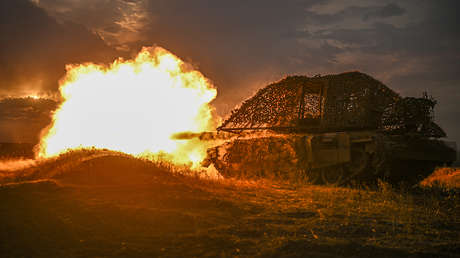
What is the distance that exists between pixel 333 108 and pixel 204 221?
275 inches

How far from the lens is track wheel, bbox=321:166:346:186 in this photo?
9.64m

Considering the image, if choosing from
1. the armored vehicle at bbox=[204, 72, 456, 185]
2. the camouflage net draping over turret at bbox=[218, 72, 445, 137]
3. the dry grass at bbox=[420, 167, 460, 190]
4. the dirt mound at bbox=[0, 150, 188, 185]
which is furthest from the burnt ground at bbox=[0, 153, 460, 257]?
the dry grass at bbox=[420, 167, 460, 190]

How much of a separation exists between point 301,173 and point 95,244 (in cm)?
766

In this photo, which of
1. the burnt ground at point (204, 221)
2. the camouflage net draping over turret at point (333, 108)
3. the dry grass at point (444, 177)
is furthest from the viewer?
the dry grass at point (444, 177)

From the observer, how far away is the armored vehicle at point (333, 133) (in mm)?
8797

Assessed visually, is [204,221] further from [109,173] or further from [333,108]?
[333,108]

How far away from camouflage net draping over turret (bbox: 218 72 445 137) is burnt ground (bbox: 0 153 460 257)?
2.70m

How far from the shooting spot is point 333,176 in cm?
1012

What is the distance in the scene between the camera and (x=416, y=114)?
366 inches

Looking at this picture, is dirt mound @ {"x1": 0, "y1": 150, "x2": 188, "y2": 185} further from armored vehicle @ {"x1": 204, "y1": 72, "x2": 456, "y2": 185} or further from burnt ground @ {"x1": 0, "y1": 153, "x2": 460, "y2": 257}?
armored vehicle @ {"x1": 204, "y1": 72, "x2": 456, "y2": 185}

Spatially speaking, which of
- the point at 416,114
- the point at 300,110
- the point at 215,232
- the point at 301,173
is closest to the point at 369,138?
the point at 416,114

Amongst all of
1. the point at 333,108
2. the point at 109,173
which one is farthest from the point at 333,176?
the point at 109,173

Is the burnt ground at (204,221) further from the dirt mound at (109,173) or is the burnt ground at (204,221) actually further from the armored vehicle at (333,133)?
the armored vehicle at (333,133)

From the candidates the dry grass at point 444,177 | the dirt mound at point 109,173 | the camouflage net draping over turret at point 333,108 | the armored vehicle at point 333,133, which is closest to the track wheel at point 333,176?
the armored vehicle at point 333,133
